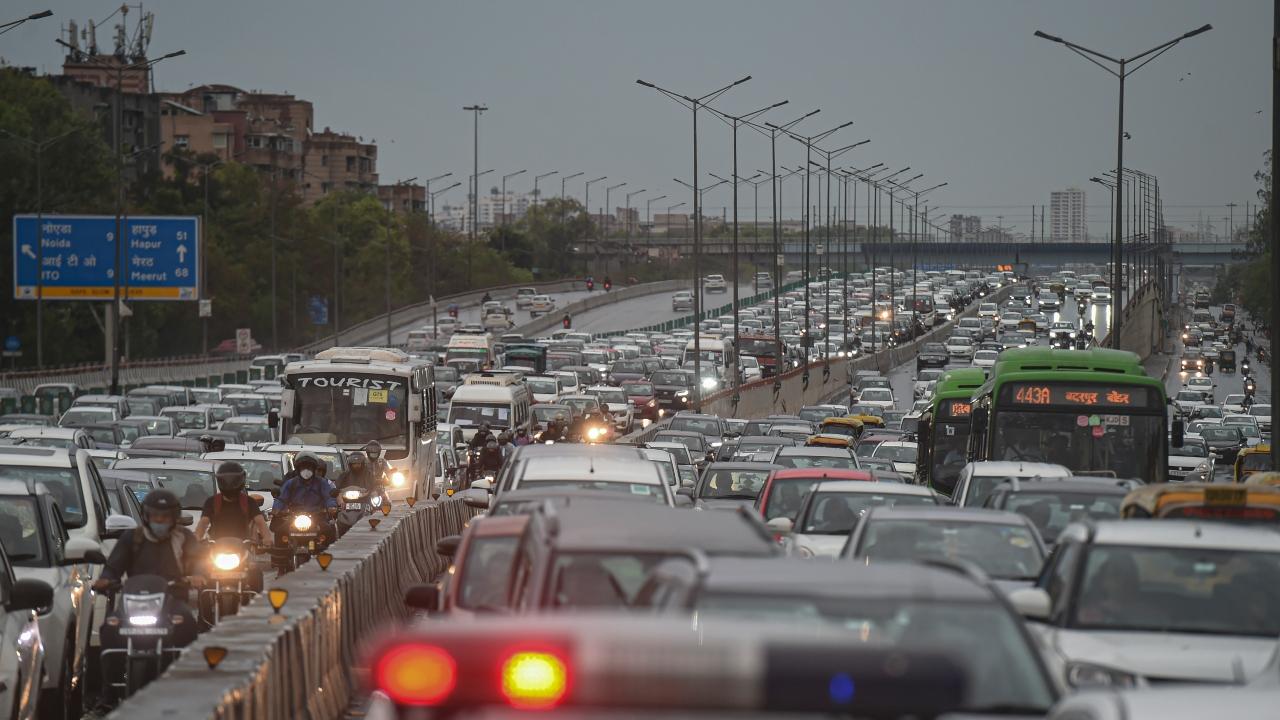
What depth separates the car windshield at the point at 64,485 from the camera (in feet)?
53.4

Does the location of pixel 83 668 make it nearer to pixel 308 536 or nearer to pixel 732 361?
pixel 308 536

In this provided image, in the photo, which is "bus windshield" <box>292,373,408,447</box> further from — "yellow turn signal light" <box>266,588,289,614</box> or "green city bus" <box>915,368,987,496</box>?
"yellow turn signal light" <box>266,588,289,614</box>

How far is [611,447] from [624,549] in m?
9.55

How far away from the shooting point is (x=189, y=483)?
24516 millimetres

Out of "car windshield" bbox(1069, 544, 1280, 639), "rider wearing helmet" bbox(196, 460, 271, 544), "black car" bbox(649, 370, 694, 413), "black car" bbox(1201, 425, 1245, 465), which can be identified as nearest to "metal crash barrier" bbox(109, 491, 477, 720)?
"rider wearing helmet" bbox(196, 460, 271, 544)

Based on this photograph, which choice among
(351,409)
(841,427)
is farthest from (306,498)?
(841,427)

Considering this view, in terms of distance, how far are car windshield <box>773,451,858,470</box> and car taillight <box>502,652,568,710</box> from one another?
82.0 ft

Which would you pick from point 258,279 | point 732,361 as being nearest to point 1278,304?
point 732,361

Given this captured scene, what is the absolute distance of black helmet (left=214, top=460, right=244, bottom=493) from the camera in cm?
1709

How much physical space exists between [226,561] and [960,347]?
99897 mm

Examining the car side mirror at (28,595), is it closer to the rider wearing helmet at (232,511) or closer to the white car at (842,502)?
the rider wearing helmet at (232,511)

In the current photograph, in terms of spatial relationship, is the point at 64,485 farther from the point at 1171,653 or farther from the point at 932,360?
the point at 932,360

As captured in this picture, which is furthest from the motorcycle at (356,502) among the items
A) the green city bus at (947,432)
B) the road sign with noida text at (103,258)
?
the road sign with noida text at (103,258)

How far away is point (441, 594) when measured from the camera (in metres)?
11.9
